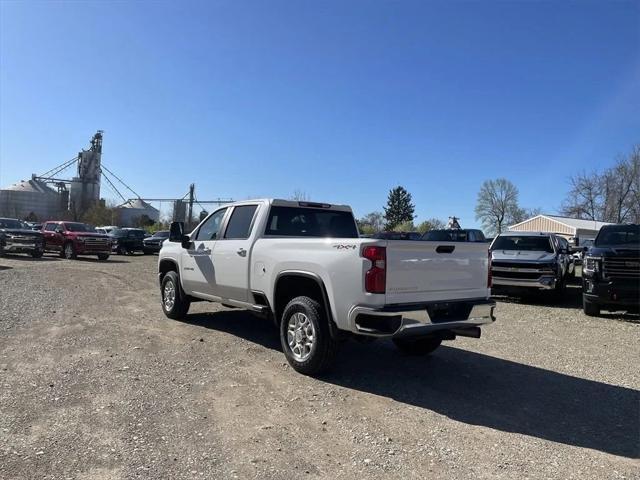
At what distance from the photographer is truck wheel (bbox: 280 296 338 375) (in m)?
Answer: 5.33

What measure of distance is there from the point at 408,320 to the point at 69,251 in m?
22.9

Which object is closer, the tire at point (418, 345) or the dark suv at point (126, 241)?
the tire at point (418, 345)

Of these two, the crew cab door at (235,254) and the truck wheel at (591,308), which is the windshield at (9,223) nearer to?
the crew cab door at (235,254)

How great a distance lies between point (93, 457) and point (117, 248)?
29536 mm

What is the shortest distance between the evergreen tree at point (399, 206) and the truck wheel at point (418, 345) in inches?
3408

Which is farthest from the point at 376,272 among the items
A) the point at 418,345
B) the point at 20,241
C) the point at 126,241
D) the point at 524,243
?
the point at 126,241

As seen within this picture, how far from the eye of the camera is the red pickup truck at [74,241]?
23.4 meters

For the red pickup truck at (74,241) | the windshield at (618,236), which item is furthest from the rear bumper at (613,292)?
the red pickup truck at (74,241)

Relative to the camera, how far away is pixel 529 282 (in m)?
12.2

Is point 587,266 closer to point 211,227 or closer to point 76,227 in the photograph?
point 211,227

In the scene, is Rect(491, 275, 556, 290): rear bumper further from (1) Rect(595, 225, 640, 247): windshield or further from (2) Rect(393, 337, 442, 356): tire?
(2) Rect(393, 337, 442, 356): tire

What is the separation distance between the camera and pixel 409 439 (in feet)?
13.4

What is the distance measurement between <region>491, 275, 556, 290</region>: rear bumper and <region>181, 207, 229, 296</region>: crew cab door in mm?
7676

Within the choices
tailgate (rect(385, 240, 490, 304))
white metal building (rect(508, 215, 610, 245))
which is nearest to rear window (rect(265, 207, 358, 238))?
tailgate (rect(385, 240, 490, 304))
